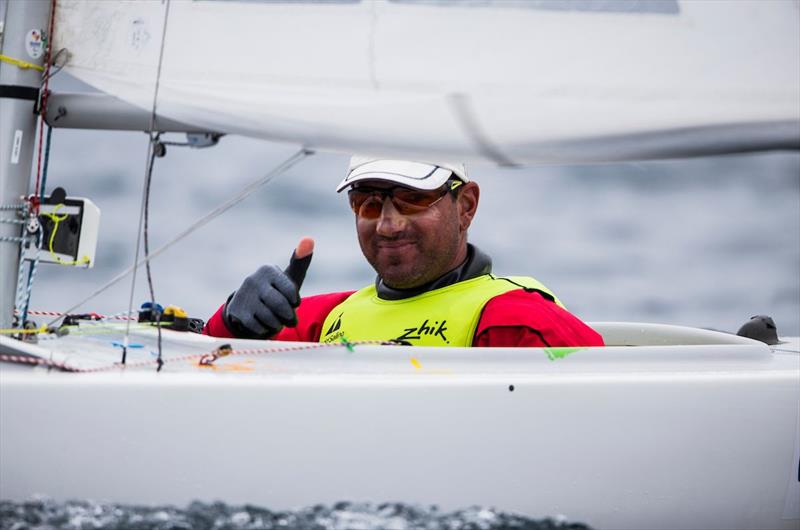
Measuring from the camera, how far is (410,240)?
8.05 ft

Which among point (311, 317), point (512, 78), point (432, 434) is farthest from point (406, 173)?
point (432, 434)

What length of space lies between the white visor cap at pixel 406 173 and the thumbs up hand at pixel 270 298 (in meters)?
0.25

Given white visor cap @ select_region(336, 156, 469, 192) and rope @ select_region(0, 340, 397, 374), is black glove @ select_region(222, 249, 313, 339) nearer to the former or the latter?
rope @ select_region(0, 340, 397, 374)

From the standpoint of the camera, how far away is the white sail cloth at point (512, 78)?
2020 mm

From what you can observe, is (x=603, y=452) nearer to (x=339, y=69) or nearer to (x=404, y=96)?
(x=404, y=96)

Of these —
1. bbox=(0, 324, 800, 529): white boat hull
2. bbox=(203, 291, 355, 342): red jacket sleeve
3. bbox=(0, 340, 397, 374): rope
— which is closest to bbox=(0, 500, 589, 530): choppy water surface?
bbox=(0, 324, 800, 529): white boat hull

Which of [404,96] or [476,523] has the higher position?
[404,96]

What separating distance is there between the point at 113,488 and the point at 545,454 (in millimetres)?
779

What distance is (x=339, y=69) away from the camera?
2.14m

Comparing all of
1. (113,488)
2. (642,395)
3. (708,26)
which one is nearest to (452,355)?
(642,395)

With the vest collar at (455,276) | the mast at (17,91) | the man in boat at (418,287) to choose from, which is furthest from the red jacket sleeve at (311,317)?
the mast at (17,91)

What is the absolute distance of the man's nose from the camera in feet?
7.98

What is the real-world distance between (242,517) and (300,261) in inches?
25.8

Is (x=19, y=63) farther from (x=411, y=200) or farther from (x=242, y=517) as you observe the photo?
(x=242, y=517)
